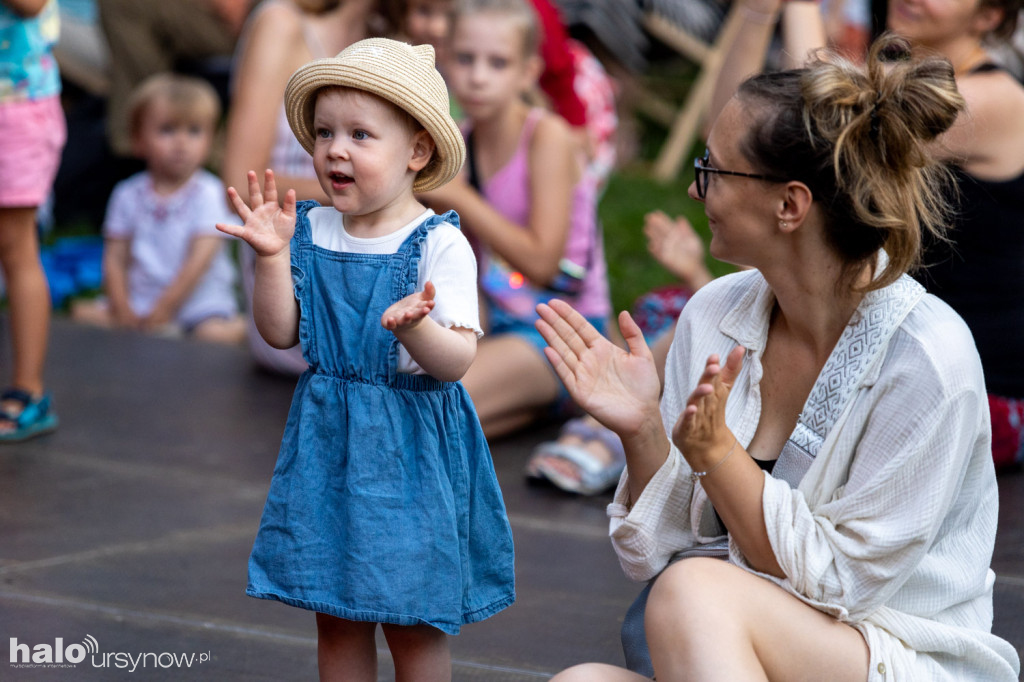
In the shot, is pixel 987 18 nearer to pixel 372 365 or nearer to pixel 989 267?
pixel 989 267

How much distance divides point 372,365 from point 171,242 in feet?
12.6

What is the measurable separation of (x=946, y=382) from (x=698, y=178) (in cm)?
50

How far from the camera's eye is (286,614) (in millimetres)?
2701

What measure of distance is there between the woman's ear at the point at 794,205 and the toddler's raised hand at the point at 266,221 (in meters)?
0.76

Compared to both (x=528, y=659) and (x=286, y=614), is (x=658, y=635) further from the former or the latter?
(x=286, y=614)

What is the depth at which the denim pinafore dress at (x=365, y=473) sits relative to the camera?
1846 millimetres

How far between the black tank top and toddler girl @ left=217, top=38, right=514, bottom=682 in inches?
71.2

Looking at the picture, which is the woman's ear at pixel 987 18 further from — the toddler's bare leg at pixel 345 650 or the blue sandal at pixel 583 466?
the toddler's bare leg at pixel 345 650

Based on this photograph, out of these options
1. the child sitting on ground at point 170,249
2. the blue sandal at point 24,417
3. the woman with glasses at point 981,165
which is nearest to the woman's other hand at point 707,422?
the woman with glasses at point 981,165

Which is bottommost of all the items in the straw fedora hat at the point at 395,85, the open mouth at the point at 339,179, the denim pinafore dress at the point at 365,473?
the denim pinafore dress at the point at 365,473

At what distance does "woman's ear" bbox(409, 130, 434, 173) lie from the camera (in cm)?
192

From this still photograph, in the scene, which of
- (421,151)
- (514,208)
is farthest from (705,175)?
(514,208)

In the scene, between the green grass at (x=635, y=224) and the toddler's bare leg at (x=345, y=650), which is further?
the green grass at (x=635, y=224)

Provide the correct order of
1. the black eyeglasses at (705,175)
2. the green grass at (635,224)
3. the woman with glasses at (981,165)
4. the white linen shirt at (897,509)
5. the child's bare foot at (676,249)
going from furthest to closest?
the green grass at (635,224)
the child's bare foot at (676,249)
the woman with glasses at (981,165)
the black eyeglasses at (705,175)
the white linen shirt at (897,509)
